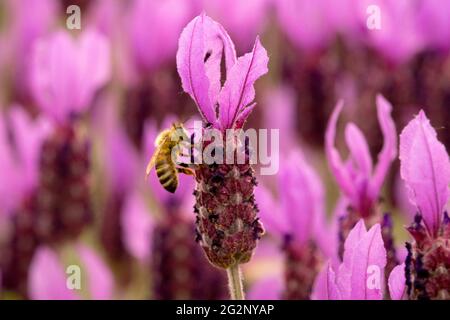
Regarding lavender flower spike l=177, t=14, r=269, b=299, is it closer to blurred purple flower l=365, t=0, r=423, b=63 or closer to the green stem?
the green stem

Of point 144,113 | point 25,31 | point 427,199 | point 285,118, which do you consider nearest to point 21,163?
point 144,113

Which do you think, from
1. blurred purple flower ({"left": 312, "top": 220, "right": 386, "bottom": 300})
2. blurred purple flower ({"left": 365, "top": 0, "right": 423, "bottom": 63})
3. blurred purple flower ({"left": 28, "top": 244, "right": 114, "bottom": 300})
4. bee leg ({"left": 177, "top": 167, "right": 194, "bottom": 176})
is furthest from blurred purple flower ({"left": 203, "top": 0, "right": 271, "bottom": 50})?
blurred purple flower ({"left": 312, "top": 220, "right": 386, "bottom": 300})

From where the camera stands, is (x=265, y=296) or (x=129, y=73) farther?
(x=129, y=73)

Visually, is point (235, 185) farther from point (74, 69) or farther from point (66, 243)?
point (66, 243)

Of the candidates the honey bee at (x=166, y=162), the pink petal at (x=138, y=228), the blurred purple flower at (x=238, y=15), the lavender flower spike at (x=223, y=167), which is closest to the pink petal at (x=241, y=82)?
the lavender flower spike at (x=223, y=167)

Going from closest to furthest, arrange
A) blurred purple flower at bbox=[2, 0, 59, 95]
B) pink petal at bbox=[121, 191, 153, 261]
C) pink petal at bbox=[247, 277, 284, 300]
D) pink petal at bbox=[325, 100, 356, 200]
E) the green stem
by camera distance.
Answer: the green stem → pink petal at bbox=[325, 100, 356, 200] → pink petal at bbox=[247, 277, 284, 300] → pink petal at bbox=[121, 191, 153, 261] → blurred purple flower at bbox=[2, 0, 59, 95]
